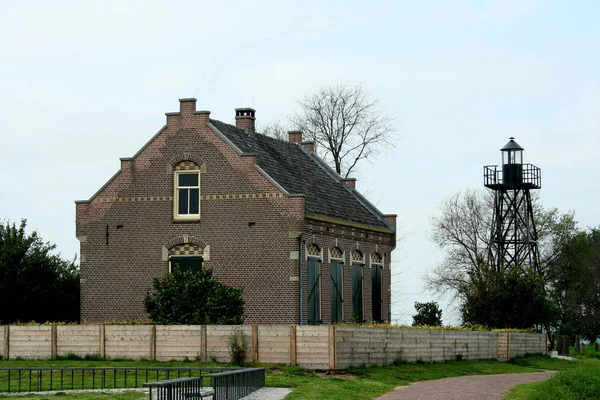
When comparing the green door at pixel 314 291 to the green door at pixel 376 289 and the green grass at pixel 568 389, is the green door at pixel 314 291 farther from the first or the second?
the green grass at pixel 568 389

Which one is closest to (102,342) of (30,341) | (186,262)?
(30,341)

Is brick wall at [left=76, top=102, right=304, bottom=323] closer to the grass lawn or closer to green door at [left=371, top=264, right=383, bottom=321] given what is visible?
the grass lawn

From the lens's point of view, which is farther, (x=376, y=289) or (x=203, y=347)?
(x=376, y=289)

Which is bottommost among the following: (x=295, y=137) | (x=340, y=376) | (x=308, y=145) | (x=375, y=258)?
(x=340, y=376)

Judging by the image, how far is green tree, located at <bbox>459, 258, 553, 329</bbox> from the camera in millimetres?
56219

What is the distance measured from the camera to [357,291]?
49938mm

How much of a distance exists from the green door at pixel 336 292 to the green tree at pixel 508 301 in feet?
35.0

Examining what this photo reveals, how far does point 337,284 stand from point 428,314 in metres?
10.4

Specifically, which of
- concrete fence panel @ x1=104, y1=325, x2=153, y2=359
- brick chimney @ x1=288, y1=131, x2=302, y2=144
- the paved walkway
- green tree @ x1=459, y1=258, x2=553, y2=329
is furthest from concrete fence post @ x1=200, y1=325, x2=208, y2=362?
green tree @ x1=459, y1=258, x2=553, y2=329

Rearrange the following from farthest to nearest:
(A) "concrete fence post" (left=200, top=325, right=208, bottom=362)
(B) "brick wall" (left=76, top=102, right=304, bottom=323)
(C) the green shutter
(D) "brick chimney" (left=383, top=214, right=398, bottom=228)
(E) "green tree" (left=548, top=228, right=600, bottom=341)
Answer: (E) "green tree" (left=548, top=228, right=600, bottom=341) < (D) "brick chimney" (left=383, top=214, right=398, bottom=228) < (C) the green shutter < (B) "brick wall" (left=76, top=102, right=304, bottom=323) < (A) "concrete fence post" (left=200, top=325, right=208, bottom=362)

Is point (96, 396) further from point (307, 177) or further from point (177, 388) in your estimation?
point (307, 177)

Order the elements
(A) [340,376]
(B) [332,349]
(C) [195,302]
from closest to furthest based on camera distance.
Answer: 1. (A) [340,376]
2. (B) [332,349]
3. (C) [195,302]

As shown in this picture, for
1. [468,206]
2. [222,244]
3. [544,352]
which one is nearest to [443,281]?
[468,206]

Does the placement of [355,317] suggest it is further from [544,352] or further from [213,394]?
[213,394]
